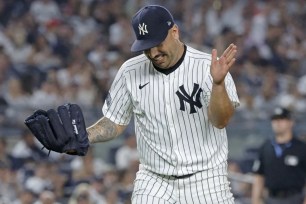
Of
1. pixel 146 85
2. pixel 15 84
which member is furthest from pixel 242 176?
pixel 146 85

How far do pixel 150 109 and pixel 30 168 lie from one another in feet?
20.7

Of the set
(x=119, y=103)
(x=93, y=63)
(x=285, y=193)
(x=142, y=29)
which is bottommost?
(x=285, y=193)

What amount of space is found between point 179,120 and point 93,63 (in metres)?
9.00

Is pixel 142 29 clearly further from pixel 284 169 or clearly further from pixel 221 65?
pixel 284 169

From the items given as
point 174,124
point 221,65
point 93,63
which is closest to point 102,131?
point 174,124

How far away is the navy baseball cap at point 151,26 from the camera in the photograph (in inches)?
219

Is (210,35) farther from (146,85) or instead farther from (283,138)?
(146,85)

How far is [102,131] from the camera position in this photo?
587 cm

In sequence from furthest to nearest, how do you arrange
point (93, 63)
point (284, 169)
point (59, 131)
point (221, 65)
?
point (93, 63) < point (284, 169) < point (59, 131) < point (221, 65)

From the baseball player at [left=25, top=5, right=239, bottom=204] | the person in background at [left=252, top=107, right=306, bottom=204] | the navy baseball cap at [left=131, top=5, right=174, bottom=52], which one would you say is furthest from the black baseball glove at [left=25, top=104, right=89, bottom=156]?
the person in background at [left=252, top=107, right=306, bottom=204]

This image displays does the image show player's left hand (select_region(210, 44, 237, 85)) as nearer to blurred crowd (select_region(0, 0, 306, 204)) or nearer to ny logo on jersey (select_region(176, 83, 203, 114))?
ny logo on jersey (select_region(176, 83, 203, 114))

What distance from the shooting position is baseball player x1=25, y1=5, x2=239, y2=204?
563 cm

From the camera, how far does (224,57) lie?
17.5 ft

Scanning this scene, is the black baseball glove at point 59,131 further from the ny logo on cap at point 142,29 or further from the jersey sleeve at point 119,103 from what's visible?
the ny logo on cap at point 142,29
